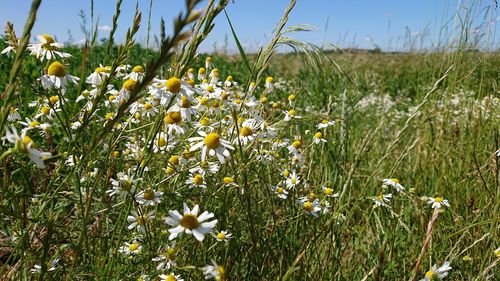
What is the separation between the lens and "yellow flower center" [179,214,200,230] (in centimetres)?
96

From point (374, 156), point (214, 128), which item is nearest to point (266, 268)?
point (214, 128)

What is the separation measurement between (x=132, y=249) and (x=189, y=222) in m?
0.44

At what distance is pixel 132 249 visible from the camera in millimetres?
1327

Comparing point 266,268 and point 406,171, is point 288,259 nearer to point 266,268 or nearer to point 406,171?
point 266,268

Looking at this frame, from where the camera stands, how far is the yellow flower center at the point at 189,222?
3.15ft

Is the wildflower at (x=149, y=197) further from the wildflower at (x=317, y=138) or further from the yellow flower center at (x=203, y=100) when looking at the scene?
the wildflower at (x=317, y=138)

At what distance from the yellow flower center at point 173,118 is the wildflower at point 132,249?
13.8 inches

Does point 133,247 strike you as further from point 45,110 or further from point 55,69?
point 45,110

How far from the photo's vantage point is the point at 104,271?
101cm

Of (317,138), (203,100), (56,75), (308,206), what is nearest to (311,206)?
(308,206)

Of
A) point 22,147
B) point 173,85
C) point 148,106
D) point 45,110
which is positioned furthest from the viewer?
point 45,110

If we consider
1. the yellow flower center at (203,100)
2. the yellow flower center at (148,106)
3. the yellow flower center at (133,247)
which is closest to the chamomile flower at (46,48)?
the yellow flower center at (148,106)

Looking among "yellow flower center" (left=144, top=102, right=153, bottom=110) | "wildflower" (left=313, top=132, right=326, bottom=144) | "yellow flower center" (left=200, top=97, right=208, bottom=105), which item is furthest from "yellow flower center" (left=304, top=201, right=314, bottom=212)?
"yellow flower center" (left=144, top=102, right=153, bottom=110)

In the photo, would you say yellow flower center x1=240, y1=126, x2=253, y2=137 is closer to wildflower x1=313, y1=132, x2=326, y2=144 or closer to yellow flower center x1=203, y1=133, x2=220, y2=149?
yellow flower center x1=203, y1=133, x2=220, y2=149
